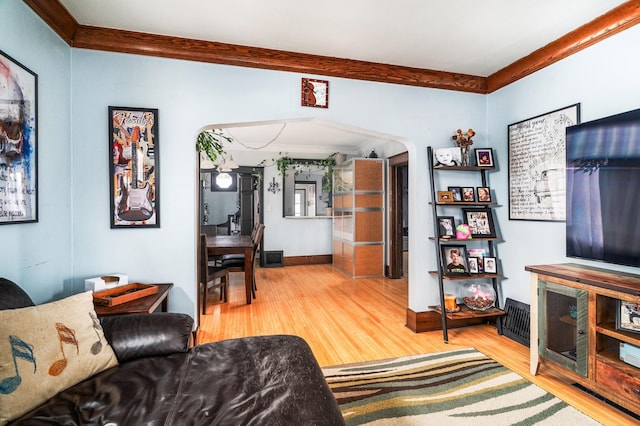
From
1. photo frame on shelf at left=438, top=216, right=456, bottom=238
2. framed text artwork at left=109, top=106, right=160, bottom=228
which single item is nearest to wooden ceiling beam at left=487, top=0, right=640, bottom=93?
photo frame on shelf at left=438, top=216, right=456, bottom=238

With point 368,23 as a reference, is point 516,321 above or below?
below

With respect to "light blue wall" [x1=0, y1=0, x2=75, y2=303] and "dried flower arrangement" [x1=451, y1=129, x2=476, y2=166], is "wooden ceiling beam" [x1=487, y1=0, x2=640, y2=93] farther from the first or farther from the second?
"light blue wall" [x1=0, y1=0, x2=75, y2=303]

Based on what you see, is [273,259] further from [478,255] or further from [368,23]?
[368,23]

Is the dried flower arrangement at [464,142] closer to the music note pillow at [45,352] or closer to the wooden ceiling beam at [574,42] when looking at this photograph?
the wooden ceiling beam at [574,42]

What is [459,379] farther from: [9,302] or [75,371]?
[9,302]

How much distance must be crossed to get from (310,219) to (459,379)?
184 inches

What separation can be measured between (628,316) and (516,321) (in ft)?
3.81

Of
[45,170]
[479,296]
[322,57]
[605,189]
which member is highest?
[322,57]

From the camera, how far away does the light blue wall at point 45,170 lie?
5.51ft

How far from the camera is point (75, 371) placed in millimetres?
1291

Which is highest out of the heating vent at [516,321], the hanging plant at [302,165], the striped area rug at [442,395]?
the hanging plant at [302,165]

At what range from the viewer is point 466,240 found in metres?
2.94

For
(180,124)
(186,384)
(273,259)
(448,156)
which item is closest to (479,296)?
(448,156)

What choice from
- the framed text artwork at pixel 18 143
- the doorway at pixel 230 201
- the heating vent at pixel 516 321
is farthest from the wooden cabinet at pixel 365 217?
the framed text artwork at pixel 18 143
